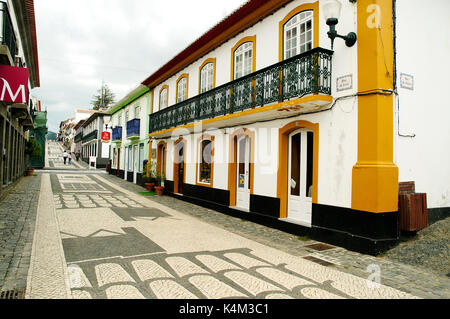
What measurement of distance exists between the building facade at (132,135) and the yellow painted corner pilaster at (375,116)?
14.1 m

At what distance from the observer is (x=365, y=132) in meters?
5.90

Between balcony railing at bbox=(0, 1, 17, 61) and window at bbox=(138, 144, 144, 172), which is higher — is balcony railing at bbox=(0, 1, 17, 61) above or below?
above

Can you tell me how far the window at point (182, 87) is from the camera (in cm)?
1376

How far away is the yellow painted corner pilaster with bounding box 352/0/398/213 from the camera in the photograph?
569cm

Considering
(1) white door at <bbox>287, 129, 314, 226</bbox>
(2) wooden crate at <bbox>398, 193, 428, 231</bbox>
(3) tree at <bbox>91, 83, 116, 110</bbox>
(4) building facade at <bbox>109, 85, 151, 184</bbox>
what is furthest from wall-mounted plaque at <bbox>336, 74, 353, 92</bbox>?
(3) tree at <bbox>91, 83, 116, 110</bbox>

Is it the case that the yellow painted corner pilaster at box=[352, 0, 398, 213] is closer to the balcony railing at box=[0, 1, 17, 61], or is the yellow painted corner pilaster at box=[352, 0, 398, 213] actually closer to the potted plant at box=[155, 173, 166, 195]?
the balcony railing at box=[0, 1, 17, 61]

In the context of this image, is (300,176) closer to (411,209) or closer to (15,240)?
(411,209)

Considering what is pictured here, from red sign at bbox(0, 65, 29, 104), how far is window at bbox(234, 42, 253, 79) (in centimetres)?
604

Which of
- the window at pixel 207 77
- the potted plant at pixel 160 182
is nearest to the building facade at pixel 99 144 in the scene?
the potted plant at pixel 160 182

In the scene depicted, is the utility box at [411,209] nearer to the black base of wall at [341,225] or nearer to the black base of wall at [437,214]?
the black base of wall at [341,225]

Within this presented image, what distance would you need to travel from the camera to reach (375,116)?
5750 millimetres

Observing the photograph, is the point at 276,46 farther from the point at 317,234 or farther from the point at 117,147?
the point at 117,147

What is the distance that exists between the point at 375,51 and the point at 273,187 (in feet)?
13.2
